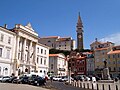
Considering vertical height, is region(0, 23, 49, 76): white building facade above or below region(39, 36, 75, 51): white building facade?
below

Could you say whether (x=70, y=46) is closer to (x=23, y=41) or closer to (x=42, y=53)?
(x=42, y=53)

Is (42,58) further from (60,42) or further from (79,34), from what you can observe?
(79,34)

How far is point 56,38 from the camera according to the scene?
5763 inches

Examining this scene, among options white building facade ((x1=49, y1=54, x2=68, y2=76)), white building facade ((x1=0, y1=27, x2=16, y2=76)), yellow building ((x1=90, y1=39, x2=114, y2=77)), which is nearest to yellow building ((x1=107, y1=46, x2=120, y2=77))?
yellow building ((x1=90, y1=39, x2=114, y2=77))

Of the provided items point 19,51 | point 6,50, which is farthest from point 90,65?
point 6,50

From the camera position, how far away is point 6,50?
186 feet

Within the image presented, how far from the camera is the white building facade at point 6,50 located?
179 feet

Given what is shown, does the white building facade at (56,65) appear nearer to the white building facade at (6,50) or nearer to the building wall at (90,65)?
the building wall at (90,65)

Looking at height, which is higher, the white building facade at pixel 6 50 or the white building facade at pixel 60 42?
the white building facade at pixel 60 42

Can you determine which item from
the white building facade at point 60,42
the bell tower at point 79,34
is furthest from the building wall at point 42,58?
the bell tower at point 79,34

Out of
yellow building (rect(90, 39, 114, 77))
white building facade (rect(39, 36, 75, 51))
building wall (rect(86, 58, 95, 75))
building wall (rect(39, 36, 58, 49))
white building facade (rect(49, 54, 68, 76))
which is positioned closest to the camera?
white building facade (rect(49, 54, 68, 76))

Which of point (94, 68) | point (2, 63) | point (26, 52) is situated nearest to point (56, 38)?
point (94, 68)

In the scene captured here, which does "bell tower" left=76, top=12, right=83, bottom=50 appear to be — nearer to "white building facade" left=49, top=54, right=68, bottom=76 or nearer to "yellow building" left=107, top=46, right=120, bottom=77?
"white building facade" left=49, top=54, right=68, bottom=76

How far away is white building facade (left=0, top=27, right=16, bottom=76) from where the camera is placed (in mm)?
54562
